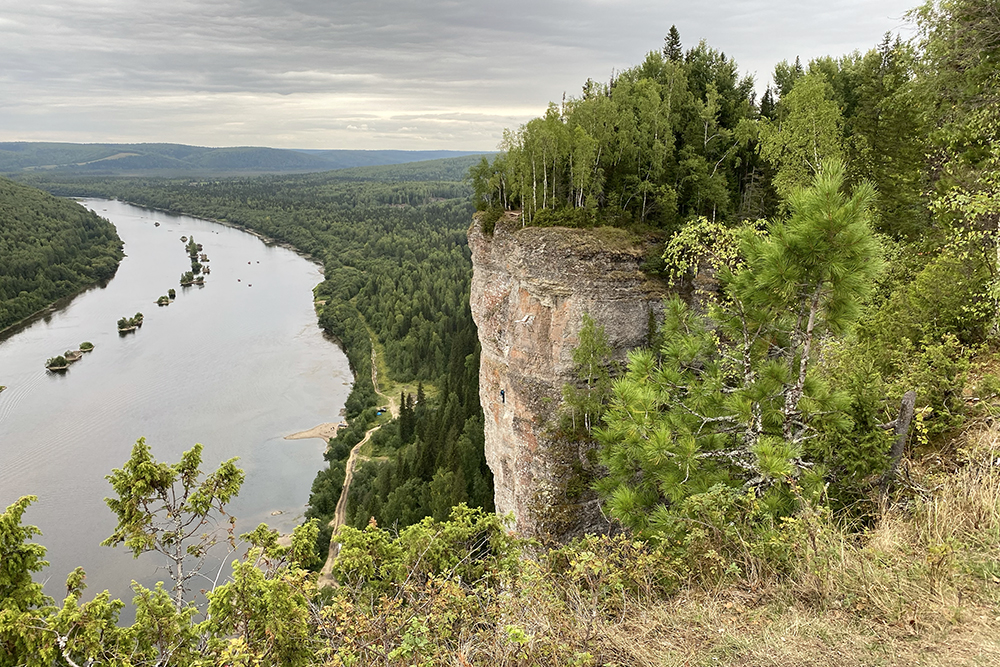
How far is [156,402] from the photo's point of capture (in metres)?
48.8

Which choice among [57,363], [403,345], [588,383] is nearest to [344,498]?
[588,383]

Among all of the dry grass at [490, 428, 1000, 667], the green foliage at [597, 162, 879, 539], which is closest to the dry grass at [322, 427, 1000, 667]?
the dry grass at [490, 428, 1000, 667]

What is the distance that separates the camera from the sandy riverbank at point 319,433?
4400 cm

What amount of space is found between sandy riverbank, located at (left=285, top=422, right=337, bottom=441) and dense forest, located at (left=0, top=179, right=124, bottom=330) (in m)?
52.8

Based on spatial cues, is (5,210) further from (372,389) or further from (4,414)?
(372,389)

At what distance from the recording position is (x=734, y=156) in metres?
19.8

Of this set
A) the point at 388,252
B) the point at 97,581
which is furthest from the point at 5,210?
the point at 97,581

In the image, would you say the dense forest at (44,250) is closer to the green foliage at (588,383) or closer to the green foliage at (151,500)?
the green foliage at (588,383)

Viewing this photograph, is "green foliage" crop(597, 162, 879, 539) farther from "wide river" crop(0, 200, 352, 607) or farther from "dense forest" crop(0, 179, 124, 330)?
"dense forest" crop(0, 179, 124, 330)

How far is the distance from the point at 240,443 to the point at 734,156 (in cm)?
3777

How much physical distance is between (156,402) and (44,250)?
60.1 metres

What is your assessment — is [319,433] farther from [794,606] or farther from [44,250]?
[44,250]

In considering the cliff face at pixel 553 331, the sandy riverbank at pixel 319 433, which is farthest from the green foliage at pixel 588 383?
the sandy riverbank at pixel 319 433

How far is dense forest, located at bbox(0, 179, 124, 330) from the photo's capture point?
77.9 meters
